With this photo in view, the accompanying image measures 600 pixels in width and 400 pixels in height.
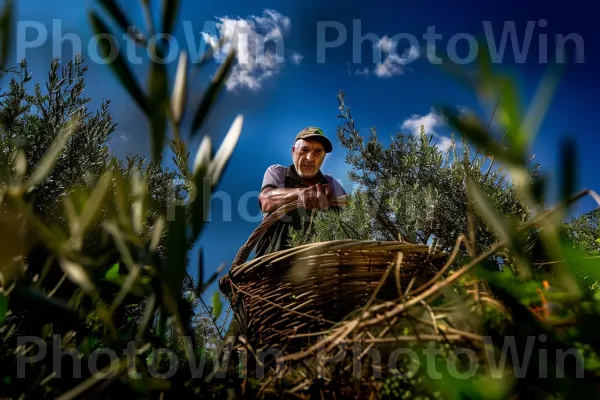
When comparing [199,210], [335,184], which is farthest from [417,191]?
[199,210]

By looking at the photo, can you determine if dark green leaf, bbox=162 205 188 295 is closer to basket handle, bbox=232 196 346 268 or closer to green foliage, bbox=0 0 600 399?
green foliage, bbox=0 0 600 399

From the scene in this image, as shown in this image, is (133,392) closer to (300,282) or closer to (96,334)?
(96,334)

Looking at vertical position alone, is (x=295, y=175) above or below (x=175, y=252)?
above

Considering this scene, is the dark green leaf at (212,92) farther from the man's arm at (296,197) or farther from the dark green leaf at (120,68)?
the man's arm at (296,197)

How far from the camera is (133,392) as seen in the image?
0.30 meters

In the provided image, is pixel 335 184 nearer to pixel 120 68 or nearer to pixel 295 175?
pixel 295 175

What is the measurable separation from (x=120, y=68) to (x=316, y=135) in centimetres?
282

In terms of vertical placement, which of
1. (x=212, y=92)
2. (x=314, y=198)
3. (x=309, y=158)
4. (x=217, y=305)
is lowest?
(x=217, y=305)

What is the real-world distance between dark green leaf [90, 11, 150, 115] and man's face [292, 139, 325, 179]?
9.08 ft

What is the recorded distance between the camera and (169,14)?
22 centimetres

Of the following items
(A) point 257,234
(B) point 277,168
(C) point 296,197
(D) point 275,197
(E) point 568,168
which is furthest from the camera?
(B) point 277,168

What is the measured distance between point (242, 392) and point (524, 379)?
23 cm

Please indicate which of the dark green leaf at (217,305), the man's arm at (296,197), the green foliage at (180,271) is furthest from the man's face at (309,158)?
the dark green leaf at (217,305)

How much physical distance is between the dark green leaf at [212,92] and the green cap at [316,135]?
2789 millimetres
